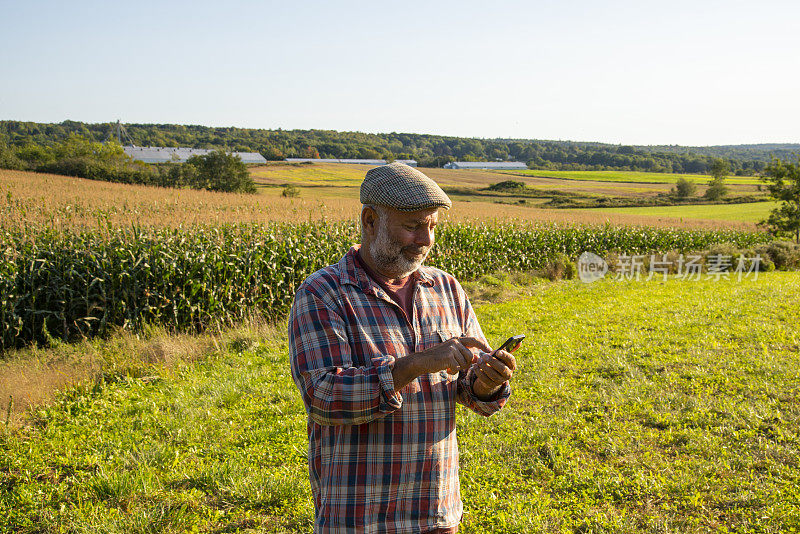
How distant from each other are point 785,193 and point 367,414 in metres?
30.8

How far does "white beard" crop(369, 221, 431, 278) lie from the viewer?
1.97 metres

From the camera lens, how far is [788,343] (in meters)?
8.03

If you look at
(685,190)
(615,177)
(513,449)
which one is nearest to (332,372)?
(513,449)

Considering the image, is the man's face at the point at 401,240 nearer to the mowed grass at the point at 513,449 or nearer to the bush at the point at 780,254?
the mowed grass at the point at 513,449

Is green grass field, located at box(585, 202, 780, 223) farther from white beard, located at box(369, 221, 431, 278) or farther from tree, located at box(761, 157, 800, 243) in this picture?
white beard, located at box(369, 221, 431, 278)

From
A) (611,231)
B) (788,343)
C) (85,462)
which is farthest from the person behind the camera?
(611,231)

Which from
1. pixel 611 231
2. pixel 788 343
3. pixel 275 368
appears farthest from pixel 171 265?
pixel 611 231

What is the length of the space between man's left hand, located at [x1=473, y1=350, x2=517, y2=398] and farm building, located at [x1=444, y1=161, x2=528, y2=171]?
5984 centimetres

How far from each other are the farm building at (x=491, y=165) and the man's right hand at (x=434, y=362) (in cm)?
6002

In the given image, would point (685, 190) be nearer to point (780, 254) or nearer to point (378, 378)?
point (780, 254)

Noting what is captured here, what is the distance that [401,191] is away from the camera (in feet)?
6.22

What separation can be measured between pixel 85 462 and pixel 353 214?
11.8m

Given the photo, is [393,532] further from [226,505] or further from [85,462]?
[85,462]

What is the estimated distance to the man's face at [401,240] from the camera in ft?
6.38
